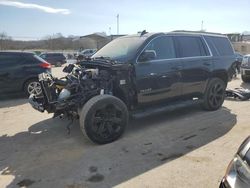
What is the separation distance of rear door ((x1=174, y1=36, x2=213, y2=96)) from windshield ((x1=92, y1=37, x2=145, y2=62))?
1016mm

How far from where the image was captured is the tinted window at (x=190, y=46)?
22.9 ft

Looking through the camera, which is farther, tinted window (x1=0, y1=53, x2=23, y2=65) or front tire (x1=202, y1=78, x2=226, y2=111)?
tinted window (x1=0, y1=53, x2=23, y2=65)

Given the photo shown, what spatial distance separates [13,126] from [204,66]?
462 cm

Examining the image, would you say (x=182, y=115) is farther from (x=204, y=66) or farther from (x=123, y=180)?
(x=123, y=180)

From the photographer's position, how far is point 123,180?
4.12 meters

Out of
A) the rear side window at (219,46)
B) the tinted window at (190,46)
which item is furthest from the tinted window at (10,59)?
the rear side window at (219,46)

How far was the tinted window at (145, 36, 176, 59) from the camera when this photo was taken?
6453 mm

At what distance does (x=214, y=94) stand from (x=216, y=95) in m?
0.10

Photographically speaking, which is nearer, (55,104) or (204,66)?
(55,104)

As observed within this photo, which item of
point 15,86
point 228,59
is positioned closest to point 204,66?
point 228,59

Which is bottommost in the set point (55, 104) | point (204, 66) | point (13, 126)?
point (13, 126)

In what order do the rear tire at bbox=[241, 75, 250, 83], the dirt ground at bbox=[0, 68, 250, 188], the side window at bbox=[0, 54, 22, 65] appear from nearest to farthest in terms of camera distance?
the dirt ground at bbox=[0, 68, 250, 188] → the side window at bbox=[0, 54, 22, 65] → the rear tire at bbox=[241, 75, 250, 83]

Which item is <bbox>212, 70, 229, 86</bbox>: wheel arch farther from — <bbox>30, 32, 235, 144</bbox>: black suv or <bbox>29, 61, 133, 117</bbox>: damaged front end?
<bbox>29, 61, 133, 117</bbox>: damaged front end

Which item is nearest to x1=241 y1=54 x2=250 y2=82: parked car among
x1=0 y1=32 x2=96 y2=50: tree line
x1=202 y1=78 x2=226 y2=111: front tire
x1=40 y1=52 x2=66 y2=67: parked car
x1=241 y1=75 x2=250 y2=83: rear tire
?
x1=241 y1=75 x2=250 y2=83: rear tire
